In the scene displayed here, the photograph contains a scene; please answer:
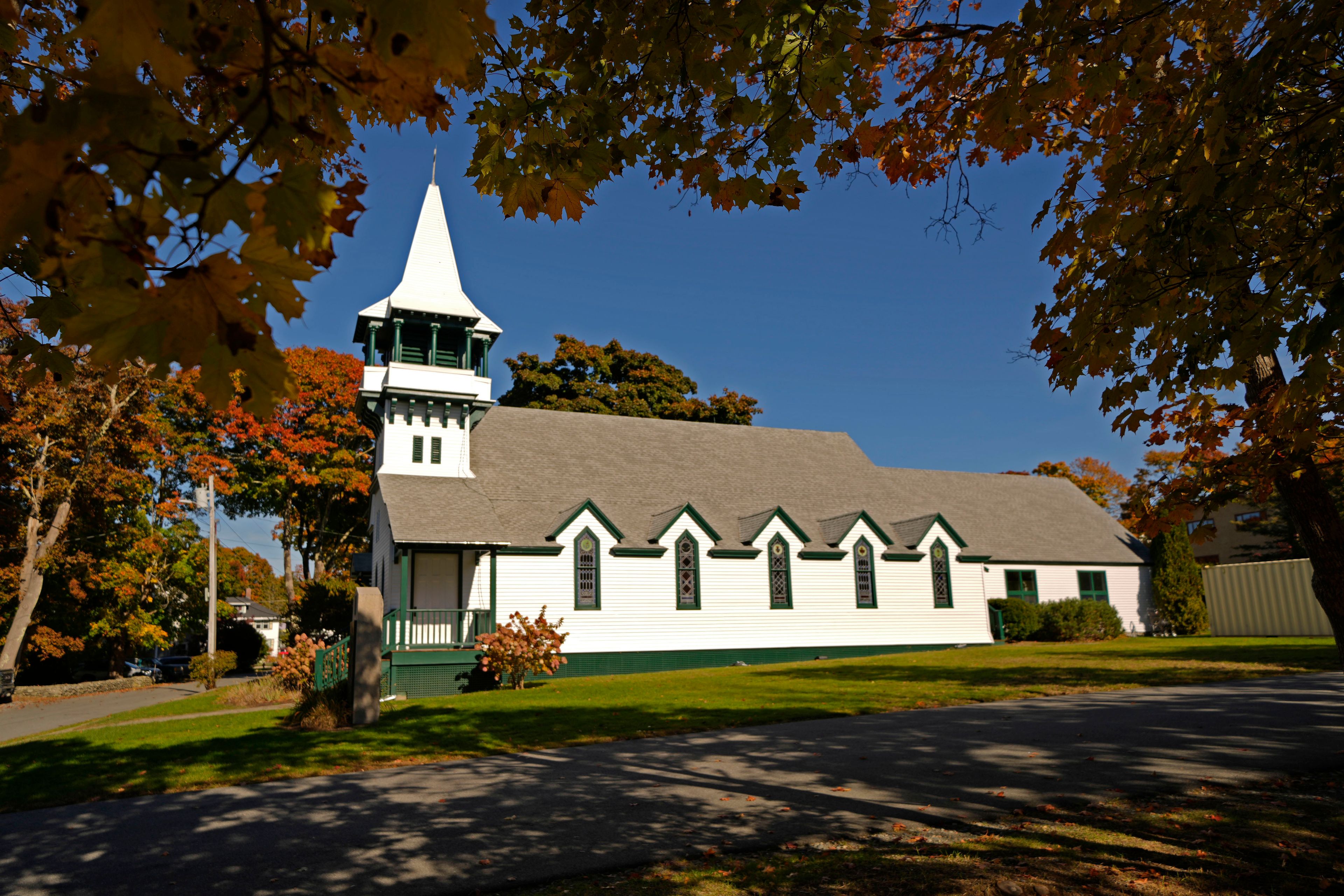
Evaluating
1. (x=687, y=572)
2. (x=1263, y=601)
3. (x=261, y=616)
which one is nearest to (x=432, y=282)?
(x=687, y=572)

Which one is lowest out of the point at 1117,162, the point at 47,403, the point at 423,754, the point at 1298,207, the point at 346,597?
the point at 423,754

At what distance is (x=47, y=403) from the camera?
2800cm

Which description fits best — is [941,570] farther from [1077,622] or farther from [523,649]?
[523,649]

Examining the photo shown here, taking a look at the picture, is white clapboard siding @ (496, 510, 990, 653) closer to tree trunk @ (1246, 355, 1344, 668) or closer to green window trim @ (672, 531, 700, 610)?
green window trim @ (672, 531, 700, 610)

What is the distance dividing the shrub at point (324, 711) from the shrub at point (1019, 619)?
25.9 metres

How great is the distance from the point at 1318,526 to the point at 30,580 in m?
36.2

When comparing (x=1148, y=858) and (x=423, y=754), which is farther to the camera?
(x=423, y=754)

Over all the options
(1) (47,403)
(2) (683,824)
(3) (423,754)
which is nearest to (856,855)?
(2) (683,824)

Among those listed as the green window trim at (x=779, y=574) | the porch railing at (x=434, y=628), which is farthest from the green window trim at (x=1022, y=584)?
the porch railing at (x=434, y=628)

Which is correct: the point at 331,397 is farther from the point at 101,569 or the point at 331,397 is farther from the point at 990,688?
the point at 990,688

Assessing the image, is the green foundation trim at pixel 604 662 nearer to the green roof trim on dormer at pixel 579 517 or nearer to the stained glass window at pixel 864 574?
the stained glass window at pixel 864 574

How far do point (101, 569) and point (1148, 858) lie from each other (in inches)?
1472

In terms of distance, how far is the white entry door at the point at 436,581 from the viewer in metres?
24.6

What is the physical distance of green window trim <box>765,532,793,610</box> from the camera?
2831 centimetres
